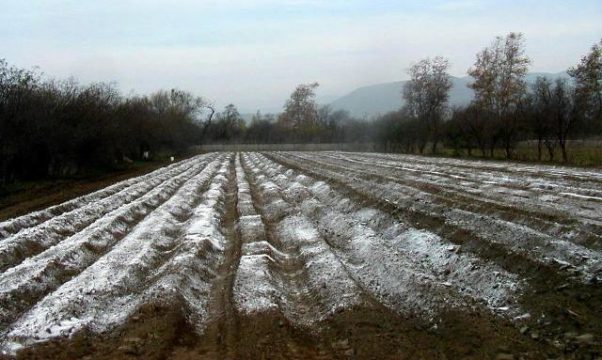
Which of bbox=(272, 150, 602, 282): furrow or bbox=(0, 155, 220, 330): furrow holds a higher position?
bbox=(272, 150, 602, 282): furrow

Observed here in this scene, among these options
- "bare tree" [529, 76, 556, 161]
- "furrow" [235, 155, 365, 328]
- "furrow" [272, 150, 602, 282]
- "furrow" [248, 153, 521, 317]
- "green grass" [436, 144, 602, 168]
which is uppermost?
"bare tree" [529, 76, 556, 161]

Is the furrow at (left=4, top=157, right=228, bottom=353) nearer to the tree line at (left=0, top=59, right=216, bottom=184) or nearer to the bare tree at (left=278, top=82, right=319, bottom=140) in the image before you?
the tree line at (left=0, top=59, right=216, bottom=184)

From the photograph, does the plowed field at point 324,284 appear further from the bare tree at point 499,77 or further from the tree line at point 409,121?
the bare tree at point 499,77

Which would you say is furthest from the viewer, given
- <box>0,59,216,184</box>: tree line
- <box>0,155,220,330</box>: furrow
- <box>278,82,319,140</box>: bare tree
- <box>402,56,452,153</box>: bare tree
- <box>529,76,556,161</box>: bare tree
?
<box>278,82,319,140</box>: bare tree

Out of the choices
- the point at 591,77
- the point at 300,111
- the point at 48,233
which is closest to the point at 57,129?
the point at 48,233

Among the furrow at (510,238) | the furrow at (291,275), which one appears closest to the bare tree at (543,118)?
the furrow at (510,238)

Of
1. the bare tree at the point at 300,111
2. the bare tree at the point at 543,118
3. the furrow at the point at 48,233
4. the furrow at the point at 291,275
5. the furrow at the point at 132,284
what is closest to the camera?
the furrow at the point at 132,284

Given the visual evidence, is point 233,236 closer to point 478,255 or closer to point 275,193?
point 478,255

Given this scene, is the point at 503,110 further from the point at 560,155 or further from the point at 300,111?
the point at 300,111

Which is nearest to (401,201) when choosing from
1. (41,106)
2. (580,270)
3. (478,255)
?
(478,255)

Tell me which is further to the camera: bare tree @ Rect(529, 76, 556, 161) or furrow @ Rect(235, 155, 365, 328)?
bare tree @ Rect(529, 76, 556, 161)

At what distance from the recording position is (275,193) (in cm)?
2234

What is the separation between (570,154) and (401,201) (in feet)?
96.9

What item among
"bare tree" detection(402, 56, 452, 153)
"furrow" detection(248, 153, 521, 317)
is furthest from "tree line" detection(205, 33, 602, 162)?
"furrow" detection(248, 153, 521, 317)
